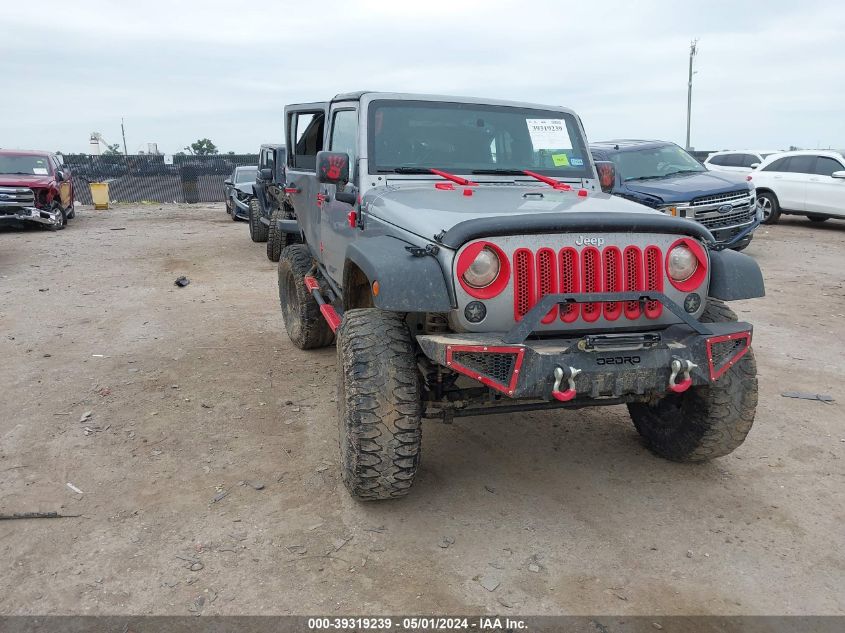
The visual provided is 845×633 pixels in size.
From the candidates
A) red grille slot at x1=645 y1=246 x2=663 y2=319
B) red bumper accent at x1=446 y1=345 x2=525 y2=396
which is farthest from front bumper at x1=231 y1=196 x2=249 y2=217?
red bumper accent at x1=446 y1=345 x2=525 y2=396

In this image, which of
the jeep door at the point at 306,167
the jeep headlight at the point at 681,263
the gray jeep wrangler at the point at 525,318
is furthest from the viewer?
the jeep door at the point at 306,167

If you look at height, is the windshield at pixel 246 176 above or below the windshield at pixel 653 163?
below

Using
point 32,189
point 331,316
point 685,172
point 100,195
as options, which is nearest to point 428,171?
point 331,316

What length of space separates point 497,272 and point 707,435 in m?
1.52

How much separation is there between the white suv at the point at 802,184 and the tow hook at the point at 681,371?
1228cm

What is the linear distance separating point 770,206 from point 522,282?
13.9 meters

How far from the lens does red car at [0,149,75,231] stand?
48.3 ft

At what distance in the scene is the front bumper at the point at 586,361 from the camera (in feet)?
9.49

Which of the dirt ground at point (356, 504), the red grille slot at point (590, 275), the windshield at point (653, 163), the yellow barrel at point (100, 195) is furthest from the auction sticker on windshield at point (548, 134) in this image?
the yellow barrel at point (100, 195)

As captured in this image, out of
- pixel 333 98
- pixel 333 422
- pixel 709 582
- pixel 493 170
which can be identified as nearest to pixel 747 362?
pixel 709 582

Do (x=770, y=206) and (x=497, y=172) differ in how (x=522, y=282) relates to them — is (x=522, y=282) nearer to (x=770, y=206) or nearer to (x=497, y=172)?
(x=497, y=172)

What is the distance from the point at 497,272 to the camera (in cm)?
310

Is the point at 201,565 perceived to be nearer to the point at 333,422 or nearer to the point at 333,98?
A: the point at 333,422

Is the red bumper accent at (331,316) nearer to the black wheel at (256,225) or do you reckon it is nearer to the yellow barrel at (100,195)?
the black wheel at (256,225)
